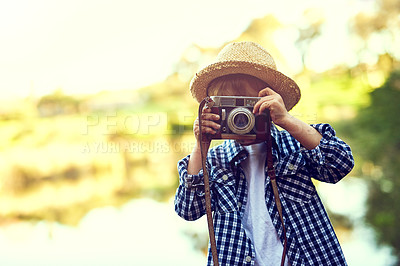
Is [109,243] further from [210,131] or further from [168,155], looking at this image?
[168,155]

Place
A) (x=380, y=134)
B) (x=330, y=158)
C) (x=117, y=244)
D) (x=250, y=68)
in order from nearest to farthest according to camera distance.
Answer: (x=330, y=158) → (x=250, y=68) → (x=117, y=244) → (x=380, y=134)

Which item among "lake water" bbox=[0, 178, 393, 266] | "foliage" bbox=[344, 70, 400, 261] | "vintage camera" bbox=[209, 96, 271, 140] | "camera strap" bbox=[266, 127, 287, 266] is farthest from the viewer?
"foliage" bbox=[344, 70, 400, 261]

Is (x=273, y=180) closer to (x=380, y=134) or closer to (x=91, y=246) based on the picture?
(x=91, y=246)

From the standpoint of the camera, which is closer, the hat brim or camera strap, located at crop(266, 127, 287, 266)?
camera strap, located at crop(266, 127, 287, 266)

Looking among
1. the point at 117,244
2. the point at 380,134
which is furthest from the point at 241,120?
the point at 380,134

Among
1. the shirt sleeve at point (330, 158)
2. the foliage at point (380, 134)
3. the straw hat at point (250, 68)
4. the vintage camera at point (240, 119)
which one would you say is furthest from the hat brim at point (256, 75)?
the foliage at point (380, 134)

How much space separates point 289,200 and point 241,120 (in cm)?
24

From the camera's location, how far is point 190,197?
3.32ft

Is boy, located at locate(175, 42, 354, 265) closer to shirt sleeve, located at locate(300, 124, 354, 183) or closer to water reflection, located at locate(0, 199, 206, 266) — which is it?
shirt sleeve, located at locate(300, 124, 354, 183)

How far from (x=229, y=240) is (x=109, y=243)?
222 centimetres

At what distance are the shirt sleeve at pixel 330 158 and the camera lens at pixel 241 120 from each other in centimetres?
15

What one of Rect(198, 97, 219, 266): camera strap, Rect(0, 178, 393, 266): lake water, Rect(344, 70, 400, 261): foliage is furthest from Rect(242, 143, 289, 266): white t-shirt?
Rect(344, 70, 400, 261): foliage

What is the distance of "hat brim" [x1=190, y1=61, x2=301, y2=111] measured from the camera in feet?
3.48

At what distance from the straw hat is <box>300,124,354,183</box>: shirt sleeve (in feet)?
0.70
